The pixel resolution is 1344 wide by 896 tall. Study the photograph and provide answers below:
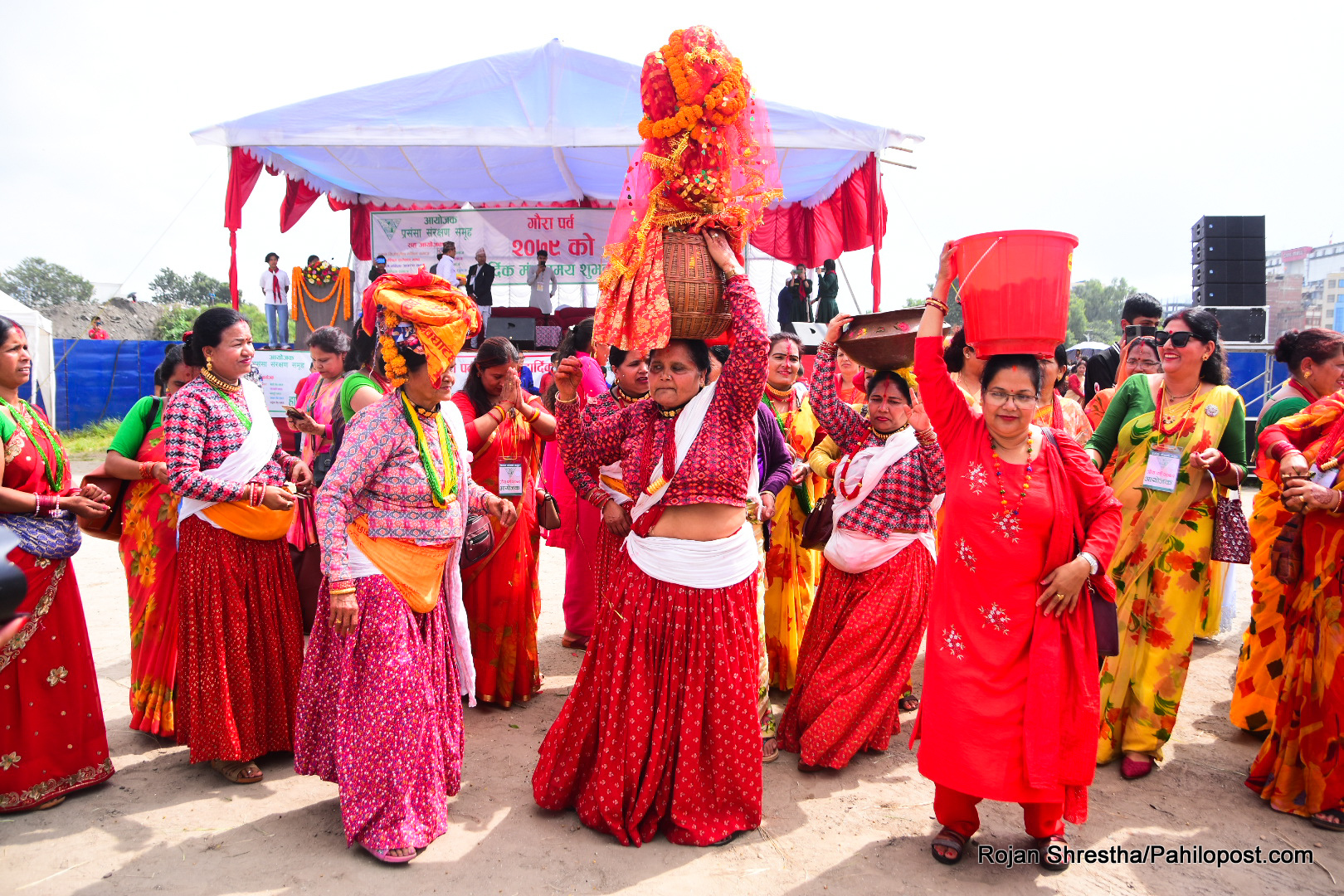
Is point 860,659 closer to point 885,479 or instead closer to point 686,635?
point 885,479

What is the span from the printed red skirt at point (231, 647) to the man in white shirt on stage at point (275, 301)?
12255 mm

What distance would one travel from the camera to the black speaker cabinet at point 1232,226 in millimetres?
14070

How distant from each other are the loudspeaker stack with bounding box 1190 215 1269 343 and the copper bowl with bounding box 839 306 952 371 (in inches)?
533

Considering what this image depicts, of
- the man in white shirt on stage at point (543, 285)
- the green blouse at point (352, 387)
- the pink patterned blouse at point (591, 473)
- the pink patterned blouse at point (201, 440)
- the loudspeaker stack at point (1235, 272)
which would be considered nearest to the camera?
the pink patterned blouse at point (201, 440)

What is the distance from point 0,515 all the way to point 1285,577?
562cm

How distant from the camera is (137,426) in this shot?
154 inches

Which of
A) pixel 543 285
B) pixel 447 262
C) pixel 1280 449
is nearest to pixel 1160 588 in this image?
pixel 1280 449

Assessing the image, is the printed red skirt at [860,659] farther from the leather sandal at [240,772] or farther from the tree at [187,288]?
the tree at [187,288]

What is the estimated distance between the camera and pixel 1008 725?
289 cm

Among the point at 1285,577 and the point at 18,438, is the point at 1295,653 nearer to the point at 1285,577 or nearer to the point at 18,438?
the point at 1285,577

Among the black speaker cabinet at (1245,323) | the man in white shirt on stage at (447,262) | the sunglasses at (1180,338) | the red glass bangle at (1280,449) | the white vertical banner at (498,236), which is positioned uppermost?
the white vertical banner at (498,236)

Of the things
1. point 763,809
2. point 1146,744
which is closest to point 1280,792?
point 1146,744

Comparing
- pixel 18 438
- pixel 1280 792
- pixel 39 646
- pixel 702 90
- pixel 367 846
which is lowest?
pixel 1280 792

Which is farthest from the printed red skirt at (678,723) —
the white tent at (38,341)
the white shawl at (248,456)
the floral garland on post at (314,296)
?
the white tent at (38,341)
